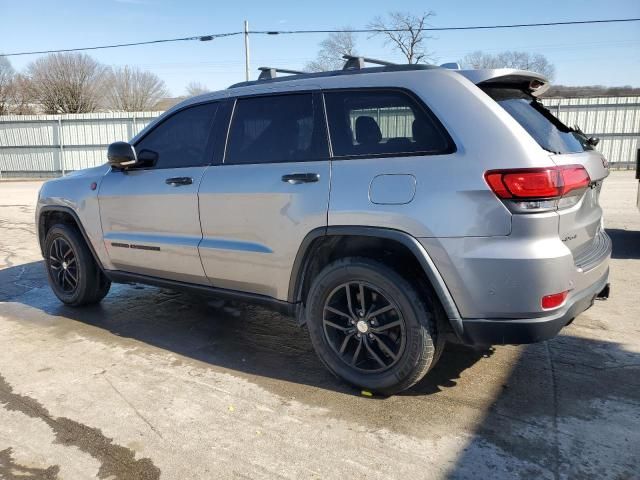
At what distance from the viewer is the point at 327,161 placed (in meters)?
3.25

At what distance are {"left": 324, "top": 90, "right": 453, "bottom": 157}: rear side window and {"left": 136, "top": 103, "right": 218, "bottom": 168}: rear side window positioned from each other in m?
1.11

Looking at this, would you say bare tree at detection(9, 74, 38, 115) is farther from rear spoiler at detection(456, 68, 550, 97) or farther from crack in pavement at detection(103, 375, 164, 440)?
rear spoiler at detection(456, 68, 550, 97)

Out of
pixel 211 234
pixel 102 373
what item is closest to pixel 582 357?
pixel 211 234

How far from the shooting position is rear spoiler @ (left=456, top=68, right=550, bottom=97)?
2967 millimetres

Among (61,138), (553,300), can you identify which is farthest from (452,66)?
(61,138)

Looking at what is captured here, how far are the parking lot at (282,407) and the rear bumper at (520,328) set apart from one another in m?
0.50

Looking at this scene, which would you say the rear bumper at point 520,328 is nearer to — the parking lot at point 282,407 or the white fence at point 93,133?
the parking lot at point 282,407

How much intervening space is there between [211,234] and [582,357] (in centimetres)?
282

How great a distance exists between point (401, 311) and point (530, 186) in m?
0.98

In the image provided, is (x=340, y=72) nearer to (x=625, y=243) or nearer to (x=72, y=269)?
(x=72, y=269)

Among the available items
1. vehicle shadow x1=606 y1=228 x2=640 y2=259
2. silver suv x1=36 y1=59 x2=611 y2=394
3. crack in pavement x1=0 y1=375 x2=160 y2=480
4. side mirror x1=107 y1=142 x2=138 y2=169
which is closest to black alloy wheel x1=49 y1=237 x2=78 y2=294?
silver suv x1=36 y1=59 x2=611 y2=394

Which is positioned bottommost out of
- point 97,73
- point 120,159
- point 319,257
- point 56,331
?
point 56,331

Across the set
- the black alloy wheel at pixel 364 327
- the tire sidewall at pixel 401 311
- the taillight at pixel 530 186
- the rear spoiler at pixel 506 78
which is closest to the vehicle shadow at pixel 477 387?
the tire sidewall at pixel 401 311

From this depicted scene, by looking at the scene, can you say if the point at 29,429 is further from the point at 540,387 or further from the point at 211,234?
the point at 540,387
